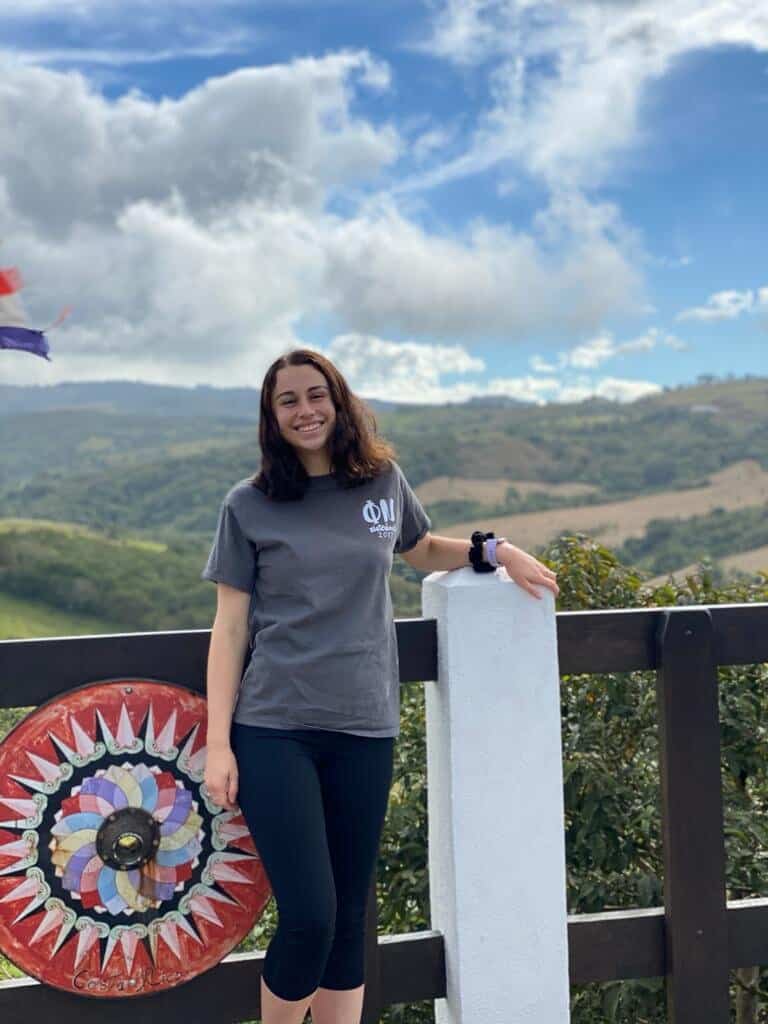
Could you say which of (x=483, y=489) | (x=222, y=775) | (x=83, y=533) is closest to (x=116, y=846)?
(x=222, y=775)

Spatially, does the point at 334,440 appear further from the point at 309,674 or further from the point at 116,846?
the point at 116,846

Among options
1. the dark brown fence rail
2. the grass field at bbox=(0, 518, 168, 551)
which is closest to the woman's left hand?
the dark brown fence rail

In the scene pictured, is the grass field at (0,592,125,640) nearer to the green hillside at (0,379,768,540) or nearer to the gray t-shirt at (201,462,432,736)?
the green hillside at (0,379,768,540)

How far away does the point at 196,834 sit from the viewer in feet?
7.23

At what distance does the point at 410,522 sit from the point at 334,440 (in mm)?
248

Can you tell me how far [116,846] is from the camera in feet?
7.04

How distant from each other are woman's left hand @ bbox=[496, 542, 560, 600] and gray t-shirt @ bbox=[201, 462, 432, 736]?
11.5 inches

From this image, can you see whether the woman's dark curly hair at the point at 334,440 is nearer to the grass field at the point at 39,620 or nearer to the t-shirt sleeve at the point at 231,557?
the t-shirt sleeve at the point at 231,557

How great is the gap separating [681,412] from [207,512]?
166 ft

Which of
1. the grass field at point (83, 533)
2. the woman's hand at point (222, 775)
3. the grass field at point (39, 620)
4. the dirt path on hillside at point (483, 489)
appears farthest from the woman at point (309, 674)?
the dirt path on hillside at point (483, 489)

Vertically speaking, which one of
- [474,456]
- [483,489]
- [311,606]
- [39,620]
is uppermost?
[474,456]

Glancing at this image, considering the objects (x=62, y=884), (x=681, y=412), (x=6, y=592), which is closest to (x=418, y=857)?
(x=62, y=884)

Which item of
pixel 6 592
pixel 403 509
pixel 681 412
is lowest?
pixel 6 592

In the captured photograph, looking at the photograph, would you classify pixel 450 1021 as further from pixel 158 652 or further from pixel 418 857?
pixel 158 652
